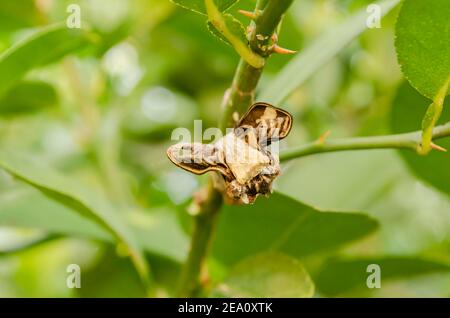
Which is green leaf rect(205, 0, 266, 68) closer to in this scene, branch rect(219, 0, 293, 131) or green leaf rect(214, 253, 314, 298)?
branch rect(219, 0, 293, 131)

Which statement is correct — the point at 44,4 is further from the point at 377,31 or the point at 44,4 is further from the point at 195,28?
the point at 377,31

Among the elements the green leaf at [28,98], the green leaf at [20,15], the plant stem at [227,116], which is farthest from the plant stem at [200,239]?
the green leaf at [20,15]

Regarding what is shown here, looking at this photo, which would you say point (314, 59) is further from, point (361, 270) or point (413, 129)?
point (361, 270)

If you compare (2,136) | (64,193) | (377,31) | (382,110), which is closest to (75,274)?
(64,193)

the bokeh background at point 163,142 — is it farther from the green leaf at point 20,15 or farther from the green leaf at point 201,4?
the green leaf at point 201,4

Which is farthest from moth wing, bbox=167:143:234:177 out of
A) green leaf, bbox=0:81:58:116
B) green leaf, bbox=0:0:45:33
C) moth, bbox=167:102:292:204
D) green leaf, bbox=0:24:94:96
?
green leaf, bbox=0:0:45:33

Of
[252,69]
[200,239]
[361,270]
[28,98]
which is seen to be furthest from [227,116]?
[28,98]
